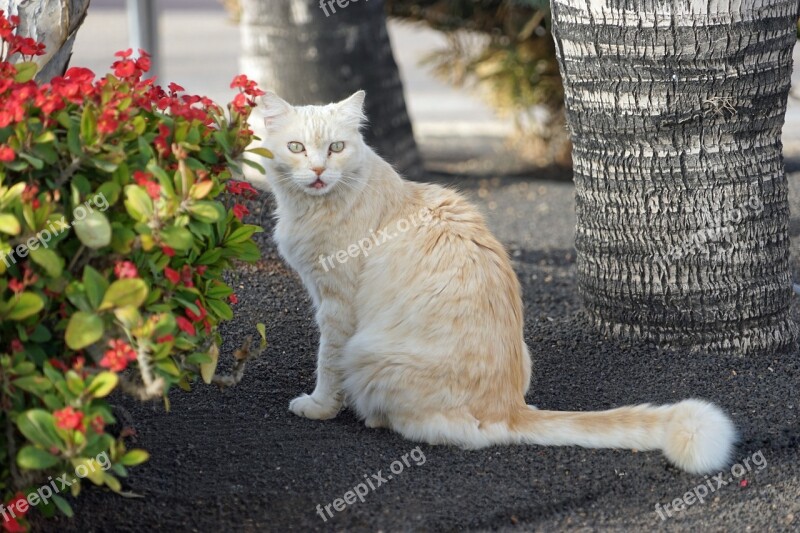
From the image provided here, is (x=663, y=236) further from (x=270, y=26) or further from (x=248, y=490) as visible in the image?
(x=270, y=26)

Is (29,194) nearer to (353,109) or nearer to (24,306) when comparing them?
(24,306)

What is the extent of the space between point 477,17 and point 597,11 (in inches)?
176

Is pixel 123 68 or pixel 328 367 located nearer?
pixel 123 68

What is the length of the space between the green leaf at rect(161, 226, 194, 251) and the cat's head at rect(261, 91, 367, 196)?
1.22m

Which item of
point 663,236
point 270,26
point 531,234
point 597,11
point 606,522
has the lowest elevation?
point 531,234

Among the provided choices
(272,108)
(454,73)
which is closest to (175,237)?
(272,108)

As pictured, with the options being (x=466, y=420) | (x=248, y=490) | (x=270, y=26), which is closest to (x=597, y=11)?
(x=466, y=420)

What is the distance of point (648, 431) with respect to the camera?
11.2 feet

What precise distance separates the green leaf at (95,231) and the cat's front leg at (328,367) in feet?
4.64

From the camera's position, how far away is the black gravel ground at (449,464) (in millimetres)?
3150

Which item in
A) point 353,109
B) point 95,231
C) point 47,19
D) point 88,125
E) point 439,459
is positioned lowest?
point 439,459

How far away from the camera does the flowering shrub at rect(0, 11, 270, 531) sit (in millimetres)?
2494

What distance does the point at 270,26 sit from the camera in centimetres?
748

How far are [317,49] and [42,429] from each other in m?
5.45
